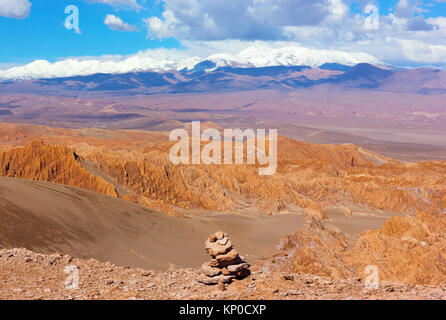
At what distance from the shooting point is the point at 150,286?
880 cm

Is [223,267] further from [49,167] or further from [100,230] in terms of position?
[49,167]

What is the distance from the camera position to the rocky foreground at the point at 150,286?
8023 mm

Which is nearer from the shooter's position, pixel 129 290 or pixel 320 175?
pixel 129 290

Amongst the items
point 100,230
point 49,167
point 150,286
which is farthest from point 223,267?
point 49,167

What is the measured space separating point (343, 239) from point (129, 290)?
67.1 ft

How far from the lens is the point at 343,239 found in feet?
86.9

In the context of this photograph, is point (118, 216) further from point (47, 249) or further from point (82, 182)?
point (82, 182)

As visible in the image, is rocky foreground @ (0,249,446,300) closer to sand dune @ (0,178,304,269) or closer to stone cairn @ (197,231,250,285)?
stone cairn @ (197,231,250,285)
